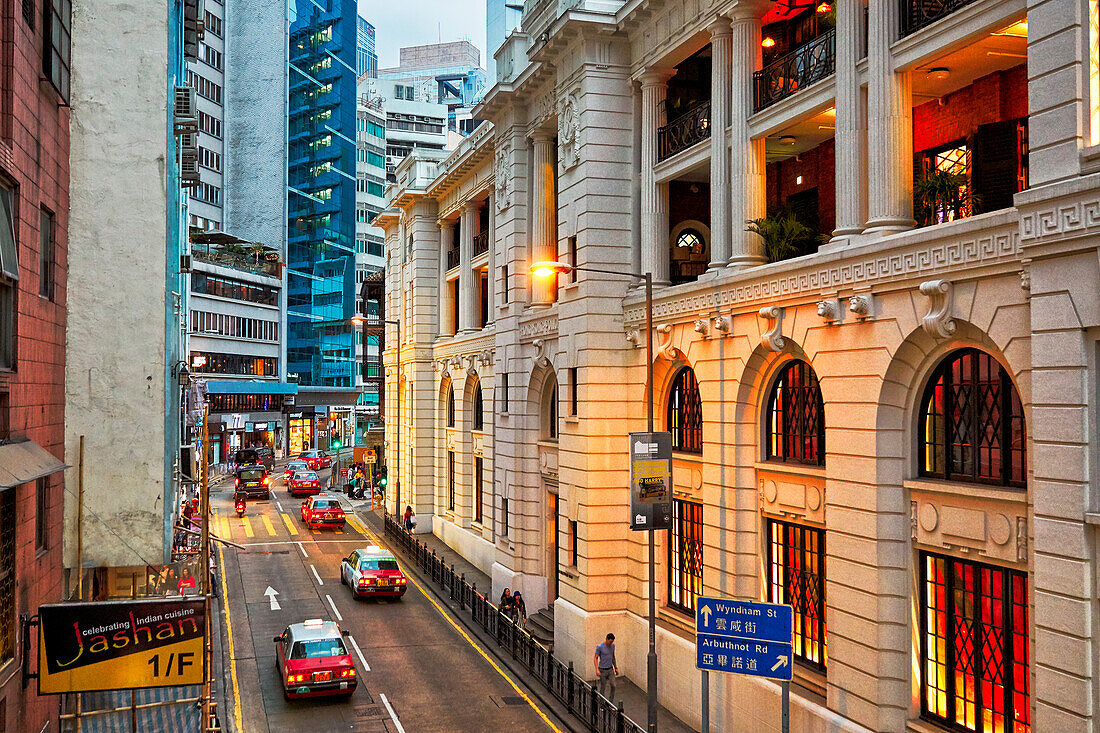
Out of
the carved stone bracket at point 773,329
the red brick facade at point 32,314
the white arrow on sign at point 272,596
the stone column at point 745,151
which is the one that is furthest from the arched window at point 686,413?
the white arrow on sign at point 272,596

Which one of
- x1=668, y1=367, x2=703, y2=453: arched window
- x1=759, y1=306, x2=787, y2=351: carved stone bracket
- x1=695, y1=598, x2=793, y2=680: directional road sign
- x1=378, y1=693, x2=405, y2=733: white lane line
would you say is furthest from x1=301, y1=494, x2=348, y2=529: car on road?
x1=695, y1=598, x2=793, y2=680: directional road sign

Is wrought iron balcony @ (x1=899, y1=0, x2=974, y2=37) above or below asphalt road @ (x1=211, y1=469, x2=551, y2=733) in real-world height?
above

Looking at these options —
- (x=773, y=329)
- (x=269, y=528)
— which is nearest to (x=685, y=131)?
(x=773, y=329)

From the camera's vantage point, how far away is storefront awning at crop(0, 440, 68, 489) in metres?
13.1

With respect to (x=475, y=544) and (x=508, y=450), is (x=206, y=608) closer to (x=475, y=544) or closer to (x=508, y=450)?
(x=508, y=450)

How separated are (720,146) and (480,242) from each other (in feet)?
73.3

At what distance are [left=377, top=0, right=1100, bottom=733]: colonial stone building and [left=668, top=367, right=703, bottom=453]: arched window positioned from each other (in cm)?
12

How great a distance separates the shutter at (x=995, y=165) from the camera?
16.2m

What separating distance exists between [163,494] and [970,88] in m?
18.1

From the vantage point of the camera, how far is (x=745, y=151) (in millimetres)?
20672

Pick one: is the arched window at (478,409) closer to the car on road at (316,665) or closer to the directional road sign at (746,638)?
the car on road at (316,665)

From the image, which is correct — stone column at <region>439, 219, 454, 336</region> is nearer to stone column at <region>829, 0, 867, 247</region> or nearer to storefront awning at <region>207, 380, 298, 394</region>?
stone column at <region>829, 0, 867, 247</region>

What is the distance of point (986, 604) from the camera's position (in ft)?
47.2

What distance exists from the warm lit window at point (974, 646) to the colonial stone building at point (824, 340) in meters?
0.04
